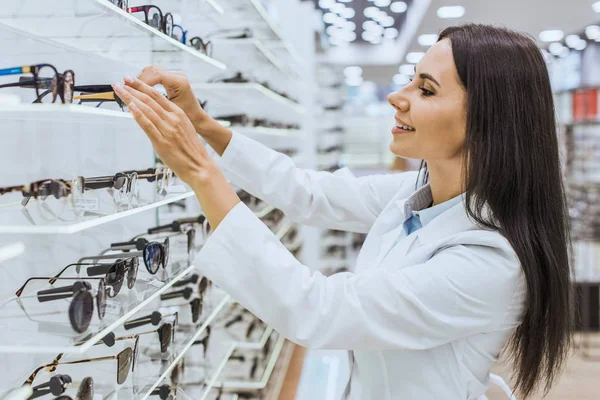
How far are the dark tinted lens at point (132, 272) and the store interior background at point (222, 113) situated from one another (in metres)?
0.10

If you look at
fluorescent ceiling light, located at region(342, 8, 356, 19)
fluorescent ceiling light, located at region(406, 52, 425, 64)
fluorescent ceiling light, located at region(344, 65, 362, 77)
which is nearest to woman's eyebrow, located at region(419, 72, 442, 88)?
fluorescent ceiling light, located at region(342, 8, 356, 19)

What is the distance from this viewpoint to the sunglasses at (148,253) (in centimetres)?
169

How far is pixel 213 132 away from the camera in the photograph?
6.55 feet

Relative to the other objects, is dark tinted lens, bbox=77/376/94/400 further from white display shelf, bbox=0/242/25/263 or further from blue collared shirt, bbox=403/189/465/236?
blue collared shirt, bbox=403/189/465/236

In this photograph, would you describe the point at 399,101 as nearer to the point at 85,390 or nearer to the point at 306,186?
the point at 306,186

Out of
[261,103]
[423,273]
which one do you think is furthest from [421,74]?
[261,103]

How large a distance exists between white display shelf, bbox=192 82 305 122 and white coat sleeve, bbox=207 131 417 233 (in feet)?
2.37

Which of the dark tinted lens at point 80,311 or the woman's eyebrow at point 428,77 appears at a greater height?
the woman's eyebrow at point 428,77

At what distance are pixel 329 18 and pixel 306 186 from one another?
8.53 m

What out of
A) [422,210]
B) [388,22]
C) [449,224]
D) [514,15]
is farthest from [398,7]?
[449,224]

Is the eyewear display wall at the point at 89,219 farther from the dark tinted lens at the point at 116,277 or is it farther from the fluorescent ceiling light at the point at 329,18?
the fluorescent ceiling light at the point at 329,18

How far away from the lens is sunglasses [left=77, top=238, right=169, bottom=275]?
169cm

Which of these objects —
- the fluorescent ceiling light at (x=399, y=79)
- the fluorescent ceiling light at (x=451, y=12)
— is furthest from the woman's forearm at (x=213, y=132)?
the fluorescent ceiling light at (x=399, y=79)

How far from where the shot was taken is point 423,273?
138 centimetres
